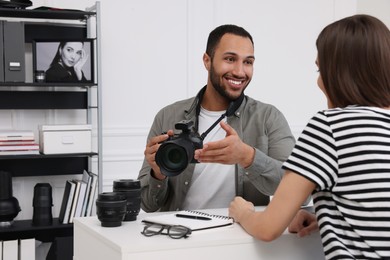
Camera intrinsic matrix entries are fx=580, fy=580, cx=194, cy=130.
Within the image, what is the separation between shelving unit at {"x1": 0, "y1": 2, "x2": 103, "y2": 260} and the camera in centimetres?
340

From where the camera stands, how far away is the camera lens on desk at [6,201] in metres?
3.25

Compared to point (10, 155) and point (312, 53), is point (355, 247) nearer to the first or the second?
point (10, 155)

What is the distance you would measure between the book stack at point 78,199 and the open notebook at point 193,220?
192 cm

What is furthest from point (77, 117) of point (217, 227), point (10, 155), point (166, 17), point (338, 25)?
point (338, 25)

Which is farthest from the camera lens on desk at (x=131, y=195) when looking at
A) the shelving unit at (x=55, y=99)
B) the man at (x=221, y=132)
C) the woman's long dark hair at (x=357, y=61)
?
the shelving unit at (x=55, y=99)

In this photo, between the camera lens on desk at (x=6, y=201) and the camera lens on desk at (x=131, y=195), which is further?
the camera lens on desk at (x=6, y=201)

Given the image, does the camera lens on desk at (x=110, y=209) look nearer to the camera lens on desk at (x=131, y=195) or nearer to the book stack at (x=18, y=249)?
the camera lens on desk at (x=131, y=195)

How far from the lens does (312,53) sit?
4.38 m

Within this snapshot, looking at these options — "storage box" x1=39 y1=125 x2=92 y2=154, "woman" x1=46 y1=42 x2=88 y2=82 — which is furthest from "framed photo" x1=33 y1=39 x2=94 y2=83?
"storage box" x1=39 y1=125 x2=92 y2=154

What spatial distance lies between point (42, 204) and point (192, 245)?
2.25 m

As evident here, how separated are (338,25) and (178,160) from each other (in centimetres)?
61

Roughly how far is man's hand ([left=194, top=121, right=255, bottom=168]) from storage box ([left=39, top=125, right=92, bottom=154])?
1.79 meters

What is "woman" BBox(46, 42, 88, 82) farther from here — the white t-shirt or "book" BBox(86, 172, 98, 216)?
the white t-shirt

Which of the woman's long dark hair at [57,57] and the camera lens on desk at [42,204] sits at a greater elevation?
the woman's long dark hair at [57,57]
